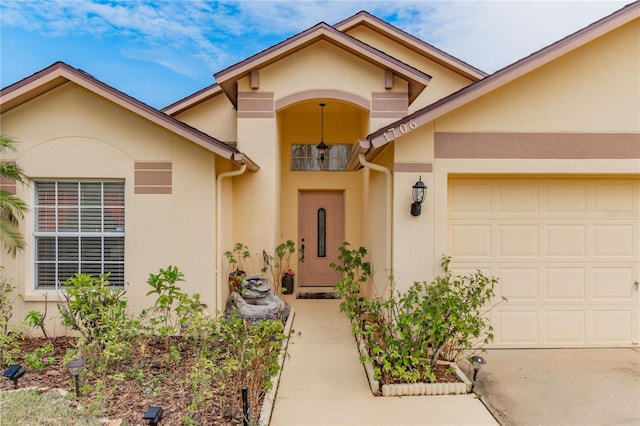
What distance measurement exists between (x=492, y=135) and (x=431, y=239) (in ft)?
6.31

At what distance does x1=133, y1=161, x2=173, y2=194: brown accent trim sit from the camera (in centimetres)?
659

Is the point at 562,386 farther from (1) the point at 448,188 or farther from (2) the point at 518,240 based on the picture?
(1) the point at 448,188

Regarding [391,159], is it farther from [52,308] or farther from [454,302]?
[52,308]

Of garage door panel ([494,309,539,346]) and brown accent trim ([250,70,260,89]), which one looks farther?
brown accent trim ([250,70,260,89])

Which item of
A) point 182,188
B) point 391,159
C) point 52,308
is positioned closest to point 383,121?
point 391,159

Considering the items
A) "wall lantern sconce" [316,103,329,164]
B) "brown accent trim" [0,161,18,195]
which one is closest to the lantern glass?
"wall lantern sconce" [316,103,329,164]

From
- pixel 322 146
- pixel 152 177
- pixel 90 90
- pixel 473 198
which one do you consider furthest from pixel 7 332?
pixel 473 198

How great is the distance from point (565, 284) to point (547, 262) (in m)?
0.48

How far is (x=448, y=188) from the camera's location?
6102mm

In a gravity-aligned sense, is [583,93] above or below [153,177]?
above

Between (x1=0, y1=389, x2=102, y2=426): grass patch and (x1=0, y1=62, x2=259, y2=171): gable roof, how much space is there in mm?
4102

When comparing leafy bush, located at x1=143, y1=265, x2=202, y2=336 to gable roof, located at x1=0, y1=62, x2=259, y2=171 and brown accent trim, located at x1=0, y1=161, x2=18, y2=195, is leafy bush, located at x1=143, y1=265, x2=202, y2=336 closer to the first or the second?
gable roof, located at x1=0, y1=62, x2=259, y2=171

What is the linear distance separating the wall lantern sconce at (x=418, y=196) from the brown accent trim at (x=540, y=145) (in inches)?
24.0

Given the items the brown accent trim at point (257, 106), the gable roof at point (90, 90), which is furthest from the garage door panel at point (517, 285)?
the brown accent trim at point (257, 106)
